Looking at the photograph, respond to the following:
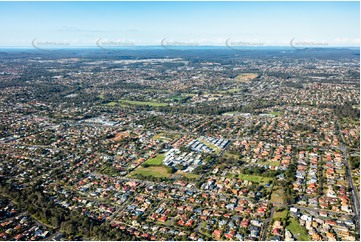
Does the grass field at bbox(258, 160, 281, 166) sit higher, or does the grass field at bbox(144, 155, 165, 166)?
the grass field at bbox(258, 160, 281, 166)

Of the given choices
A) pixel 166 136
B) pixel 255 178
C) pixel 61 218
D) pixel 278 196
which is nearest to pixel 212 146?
pixel 166 136

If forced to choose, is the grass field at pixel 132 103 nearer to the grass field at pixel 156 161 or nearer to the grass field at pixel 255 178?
the grass field at pixel 156 161

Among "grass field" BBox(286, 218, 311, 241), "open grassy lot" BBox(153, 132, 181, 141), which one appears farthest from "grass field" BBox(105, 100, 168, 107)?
"grass field" BBox(286, 218, 311, 241)

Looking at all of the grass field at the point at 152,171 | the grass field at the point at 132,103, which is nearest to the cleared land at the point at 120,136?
the grass field at the point at 152,171

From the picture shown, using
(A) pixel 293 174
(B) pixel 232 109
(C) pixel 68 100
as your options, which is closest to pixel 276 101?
(B) pixel 232 109

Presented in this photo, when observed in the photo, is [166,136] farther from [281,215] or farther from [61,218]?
[281,215]

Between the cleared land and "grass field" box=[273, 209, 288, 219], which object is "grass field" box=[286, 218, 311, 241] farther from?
the cleared land
